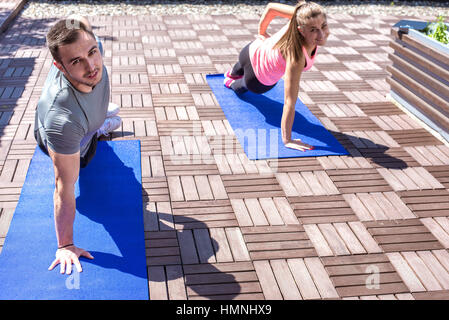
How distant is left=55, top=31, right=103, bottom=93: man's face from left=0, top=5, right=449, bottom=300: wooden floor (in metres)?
1.13

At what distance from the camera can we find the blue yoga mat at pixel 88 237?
8.74ft

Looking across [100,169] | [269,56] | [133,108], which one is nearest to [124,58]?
[133,108]

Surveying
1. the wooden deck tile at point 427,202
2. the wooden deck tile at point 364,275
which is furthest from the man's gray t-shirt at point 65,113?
the wooden deck tile at point 427,202

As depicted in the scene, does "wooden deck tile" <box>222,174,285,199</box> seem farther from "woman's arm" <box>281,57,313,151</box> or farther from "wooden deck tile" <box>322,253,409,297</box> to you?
"wooden deck tile" <box>322,253,409,297</box>

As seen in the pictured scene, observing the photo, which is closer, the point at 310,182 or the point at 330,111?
the point at 310,182

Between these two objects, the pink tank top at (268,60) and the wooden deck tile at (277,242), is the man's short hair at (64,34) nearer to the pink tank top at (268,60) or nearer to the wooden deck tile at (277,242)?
the wooden deck tile at (277,242)

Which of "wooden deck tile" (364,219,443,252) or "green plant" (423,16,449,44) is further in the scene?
"green plant" (423,16,449,44)

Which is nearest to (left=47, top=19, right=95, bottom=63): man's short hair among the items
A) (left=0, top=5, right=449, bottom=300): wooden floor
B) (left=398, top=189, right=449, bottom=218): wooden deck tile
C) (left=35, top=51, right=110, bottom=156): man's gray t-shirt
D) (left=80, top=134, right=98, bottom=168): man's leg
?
(left=35, top=51, right=110, bottom=156): man's gray t-shirt

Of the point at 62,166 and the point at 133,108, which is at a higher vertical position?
the point at 62,166

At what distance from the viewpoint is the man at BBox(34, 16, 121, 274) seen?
2.54 metres

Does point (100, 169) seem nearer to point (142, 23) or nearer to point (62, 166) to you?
point (62, 166)

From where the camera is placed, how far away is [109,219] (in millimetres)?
3260

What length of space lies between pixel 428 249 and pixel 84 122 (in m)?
2.46

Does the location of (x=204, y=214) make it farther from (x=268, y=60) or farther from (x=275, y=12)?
(x=275, y=12)
